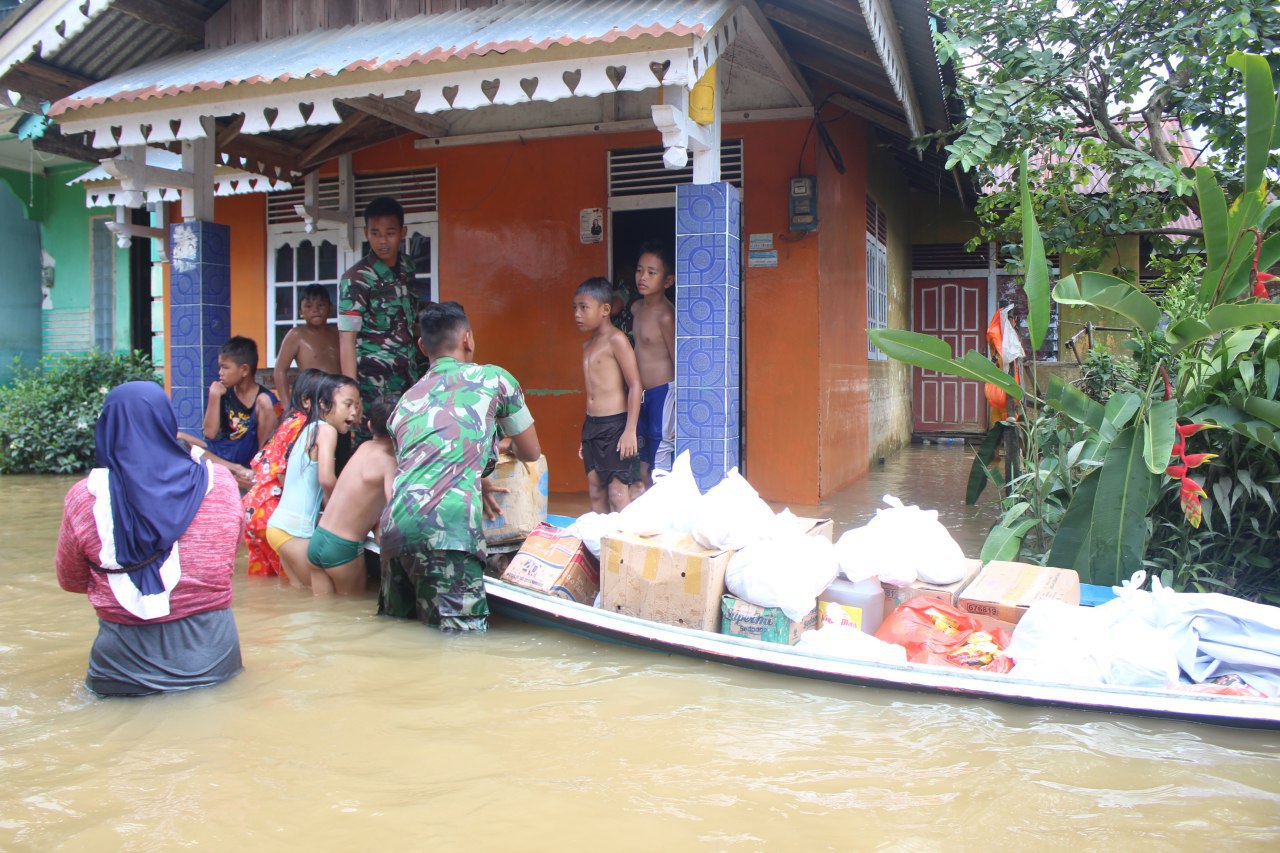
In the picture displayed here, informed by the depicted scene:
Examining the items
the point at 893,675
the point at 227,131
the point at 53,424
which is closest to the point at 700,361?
the point at 893,675

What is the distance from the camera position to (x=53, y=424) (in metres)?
11.0

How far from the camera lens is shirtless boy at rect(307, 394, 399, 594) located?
510 cm

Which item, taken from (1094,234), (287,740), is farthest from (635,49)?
(1094,234)

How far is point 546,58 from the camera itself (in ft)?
16.9

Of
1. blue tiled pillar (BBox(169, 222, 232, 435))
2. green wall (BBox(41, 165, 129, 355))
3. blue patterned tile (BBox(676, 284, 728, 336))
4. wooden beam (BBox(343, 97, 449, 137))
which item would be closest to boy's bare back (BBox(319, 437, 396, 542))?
blue patterned tile (BBox(676, 284, 728, 336))

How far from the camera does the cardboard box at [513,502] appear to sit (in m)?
5.12

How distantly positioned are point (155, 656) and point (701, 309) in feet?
10.4

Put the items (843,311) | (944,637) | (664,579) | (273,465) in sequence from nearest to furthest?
(944,637) → (664,579) → (273,465) → (843,311)

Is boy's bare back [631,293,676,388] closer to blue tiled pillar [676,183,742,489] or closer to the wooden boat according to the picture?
blue tiled pillar [676,183,742,489]

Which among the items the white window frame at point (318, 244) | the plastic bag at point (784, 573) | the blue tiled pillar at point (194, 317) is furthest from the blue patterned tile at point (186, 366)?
the plastic bag at point (784, 573)

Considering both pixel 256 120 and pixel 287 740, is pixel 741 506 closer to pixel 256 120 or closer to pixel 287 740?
pixel 287 740

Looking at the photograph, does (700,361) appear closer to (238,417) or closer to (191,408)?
(238,417)

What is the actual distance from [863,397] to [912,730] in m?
6.90

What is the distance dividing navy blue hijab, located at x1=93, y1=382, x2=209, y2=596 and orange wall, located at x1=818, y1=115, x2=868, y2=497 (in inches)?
203
